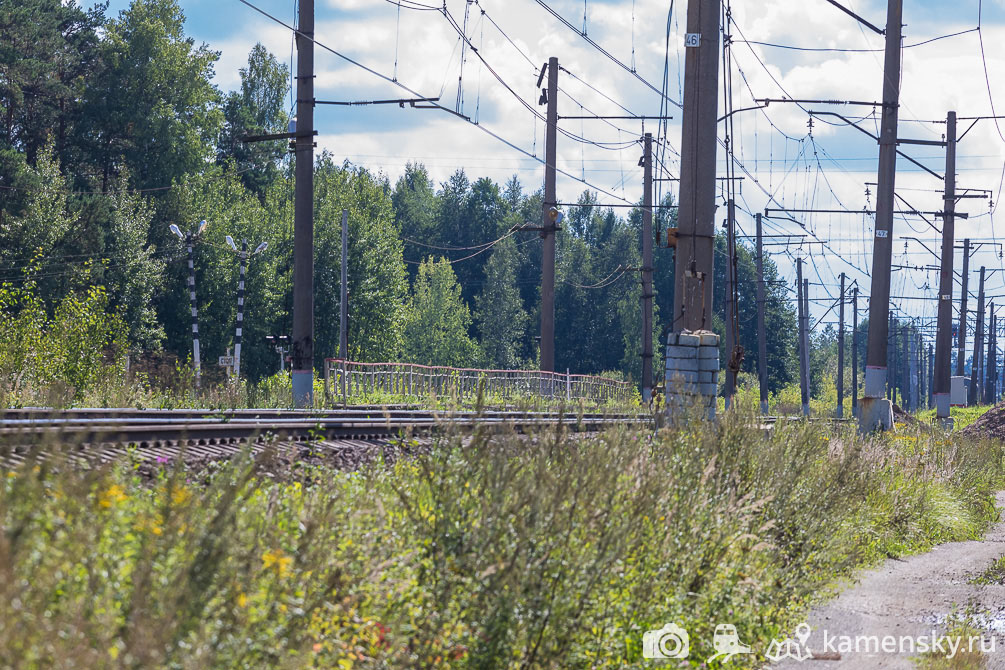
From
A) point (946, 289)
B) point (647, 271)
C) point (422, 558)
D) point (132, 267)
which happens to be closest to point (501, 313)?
point (132, 267)

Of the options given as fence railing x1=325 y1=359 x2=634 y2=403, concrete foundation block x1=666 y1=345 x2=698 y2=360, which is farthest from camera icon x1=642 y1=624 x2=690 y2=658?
fence railing x1=325 y1=359 x2=634 y2=403

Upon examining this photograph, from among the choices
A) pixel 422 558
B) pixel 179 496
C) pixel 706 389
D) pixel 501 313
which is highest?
pixel 501 313

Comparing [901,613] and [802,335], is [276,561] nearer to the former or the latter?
[901,613]

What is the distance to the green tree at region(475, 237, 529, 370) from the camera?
99688 millimetres

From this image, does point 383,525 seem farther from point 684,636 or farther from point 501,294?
point 501,294

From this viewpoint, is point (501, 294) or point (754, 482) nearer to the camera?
point (754, 482)

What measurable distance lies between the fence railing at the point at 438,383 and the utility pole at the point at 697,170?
9985 millimetres

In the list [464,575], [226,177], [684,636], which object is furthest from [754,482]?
[226,177]

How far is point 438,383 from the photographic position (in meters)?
32.0

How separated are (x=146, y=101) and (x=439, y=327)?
39.1m

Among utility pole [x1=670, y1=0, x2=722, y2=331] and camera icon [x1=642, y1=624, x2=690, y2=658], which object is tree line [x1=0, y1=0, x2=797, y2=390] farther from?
camera icon [x1=642, y1=624, x2=690, y2=658]

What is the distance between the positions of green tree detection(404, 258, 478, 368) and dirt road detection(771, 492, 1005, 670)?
79.5 m

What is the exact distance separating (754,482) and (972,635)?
233 cm

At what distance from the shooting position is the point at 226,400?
21844 mm
